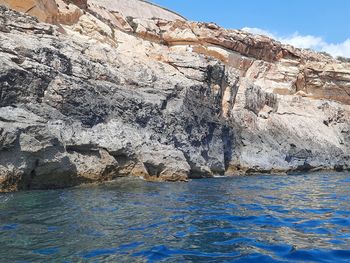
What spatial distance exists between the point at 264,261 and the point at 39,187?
940 cm

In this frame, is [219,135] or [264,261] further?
[219,135]

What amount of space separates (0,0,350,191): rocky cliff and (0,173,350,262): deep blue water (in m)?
2.46

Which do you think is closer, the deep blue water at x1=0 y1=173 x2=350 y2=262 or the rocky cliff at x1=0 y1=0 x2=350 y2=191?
the deep blue water at x1=0 y1=173 x2=350 y2=262

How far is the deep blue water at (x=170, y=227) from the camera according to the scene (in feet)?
20.9

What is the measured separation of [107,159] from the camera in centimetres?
1572

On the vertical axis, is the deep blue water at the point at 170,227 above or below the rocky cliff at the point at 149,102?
below

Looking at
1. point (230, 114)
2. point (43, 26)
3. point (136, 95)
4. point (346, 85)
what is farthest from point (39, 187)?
point (346, 85)

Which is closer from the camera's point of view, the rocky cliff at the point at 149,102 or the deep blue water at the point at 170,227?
the deep blue water at the point at 170,227

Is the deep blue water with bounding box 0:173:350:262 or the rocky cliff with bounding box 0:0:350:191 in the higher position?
the rocky cliff with bounding box 0:0:350:191

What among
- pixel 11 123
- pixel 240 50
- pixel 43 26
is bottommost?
pixel 11 123

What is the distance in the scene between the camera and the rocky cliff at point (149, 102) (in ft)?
46.4

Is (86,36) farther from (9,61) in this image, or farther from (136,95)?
(9,61)

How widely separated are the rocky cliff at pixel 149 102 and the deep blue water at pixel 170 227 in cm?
246

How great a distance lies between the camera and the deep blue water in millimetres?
6375
